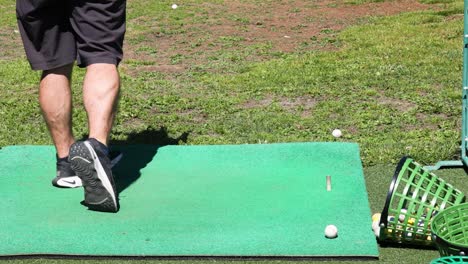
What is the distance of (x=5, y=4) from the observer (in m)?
15.0

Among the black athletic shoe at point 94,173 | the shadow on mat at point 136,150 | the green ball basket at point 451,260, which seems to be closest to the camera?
the green ball basket at point 451,260

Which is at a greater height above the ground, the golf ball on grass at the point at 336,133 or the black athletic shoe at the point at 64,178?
the black athletic shoe at the point at 64,178

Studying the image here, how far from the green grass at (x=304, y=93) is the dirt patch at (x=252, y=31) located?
51mm

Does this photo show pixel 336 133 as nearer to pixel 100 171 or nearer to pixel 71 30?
pixel 71 30

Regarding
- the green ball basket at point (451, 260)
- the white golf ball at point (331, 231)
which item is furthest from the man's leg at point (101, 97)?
the green ball basket at point (451, 260)

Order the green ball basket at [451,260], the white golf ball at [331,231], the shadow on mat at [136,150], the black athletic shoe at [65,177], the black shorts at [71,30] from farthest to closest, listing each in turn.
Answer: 1. the shadow on mat at [136,150]
2. the black athletic shoe at [65,177]
3. the black shorts at [71,30]
4. the white golf ball at [331,231]
5. the green ball basket at [451,260]

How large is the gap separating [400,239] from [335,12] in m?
8.77

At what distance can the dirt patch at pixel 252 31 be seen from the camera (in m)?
9.96

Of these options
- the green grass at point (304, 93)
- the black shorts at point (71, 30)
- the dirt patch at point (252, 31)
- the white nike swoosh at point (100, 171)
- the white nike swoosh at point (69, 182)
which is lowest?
the dirt patch at point (252, 31)

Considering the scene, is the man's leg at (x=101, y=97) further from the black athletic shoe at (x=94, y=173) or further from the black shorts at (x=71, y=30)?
the black athletic shoe at (x=94, y=173)

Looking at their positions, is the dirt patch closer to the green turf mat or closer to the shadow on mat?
the shadow on mat

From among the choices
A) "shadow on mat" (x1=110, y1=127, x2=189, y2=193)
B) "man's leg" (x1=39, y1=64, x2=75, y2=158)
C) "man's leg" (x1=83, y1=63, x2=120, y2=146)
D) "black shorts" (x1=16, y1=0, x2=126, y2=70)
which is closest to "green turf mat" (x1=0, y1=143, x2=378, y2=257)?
"shadow on mat" (x1=110, y1=127, x2=189, y2=193)

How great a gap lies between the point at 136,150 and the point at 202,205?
4.05ft

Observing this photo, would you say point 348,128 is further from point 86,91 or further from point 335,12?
point 335,12
